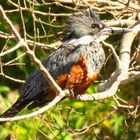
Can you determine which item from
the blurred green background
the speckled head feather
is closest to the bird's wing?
the speckled head feather

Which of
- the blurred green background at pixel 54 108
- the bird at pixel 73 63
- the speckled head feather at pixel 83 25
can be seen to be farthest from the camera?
the blurred green background at pixel 54 108

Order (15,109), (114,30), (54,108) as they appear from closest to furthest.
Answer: (15,109) < (114,30) < (54,108)

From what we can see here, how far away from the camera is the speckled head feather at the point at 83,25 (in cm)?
481

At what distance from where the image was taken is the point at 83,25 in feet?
15.9

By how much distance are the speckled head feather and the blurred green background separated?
0.32 metres

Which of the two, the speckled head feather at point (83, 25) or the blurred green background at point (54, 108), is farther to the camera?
the blurred green background at point (54, 108)

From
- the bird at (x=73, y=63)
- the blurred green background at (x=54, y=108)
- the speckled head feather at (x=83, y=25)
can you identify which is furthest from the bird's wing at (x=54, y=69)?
the blurred green background at (x=54, y=108)

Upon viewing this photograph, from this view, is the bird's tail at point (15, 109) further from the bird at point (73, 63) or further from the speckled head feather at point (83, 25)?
the speckled head feather at point (83, 25)

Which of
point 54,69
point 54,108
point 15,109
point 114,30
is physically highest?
point 114,30

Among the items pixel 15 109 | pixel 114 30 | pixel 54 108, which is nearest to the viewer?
pixel 15 109

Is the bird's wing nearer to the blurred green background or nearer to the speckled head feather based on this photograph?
the speckled head feather

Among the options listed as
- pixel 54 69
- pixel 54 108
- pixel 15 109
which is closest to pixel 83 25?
pixel 54 69

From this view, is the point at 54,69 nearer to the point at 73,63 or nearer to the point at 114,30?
the point at 73,63

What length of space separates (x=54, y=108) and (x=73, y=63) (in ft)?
3.84
